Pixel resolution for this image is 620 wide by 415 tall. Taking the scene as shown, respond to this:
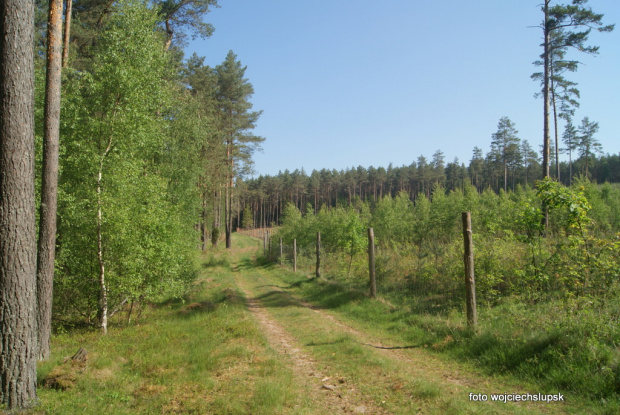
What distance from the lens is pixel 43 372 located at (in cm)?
596

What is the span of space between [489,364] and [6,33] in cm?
870

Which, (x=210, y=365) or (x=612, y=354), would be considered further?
(x=210, y=365)

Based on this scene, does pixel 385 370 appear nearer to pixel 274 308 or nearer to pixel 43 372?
pixel 43 372

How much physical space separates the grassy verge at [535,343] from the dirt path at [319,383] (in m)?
2.12

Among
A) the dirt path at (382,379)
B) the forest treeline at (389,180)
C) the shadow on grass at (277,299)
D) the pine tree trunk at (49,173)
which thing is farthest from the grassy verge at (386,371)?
the forest treeline at (389,180)

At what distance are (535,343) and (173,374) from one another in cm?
593

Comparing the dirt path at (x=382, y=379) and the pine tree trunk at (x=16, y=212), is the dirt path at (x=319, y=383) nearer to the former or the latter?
the dirt path at (x=382, y=379)

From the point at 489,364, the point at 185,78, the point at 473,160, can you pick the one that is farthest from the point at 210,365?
the point at 473,160

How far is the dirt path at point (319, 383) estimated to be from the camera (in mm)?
4675

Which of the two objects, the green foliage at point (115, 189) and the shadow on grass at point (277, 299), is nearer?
the green foliage at point (115, 189)

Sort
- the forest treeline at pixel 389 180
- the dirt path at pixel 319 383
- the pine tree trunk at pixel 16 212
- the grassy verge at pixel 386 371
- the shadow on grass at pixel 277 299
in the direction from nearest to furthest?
the grassy verge at pixel 386 371 < the pine tree trunk at pixel 16 212 < the dirt path at pixel 319 383 < the shadow on grass at pixel 277 299 < the forest treeline at pixel 389 180

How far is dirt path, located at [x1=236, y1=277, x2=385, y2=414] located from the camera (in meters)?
4.68

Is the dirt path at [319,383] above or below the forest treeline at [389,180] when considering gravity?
below

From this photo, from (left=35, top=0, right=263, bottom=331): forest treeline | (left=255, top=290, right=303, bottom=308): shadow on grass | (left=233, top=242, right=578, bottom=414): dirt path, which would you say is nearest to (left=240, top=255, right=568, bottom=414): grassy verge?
(left=233, top=242, right=578, bottom=414): dirt path
